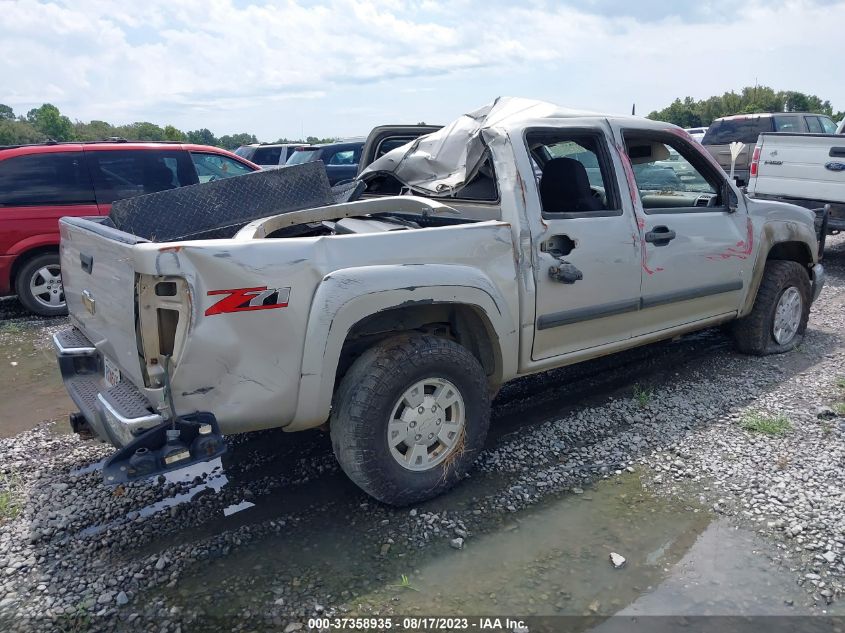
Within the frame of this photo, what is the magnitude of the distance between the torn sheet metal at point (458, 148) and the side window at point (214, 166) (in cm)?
413

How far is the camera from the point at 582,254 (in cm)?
385

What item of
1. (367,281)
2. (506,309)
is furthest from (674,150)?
(367,281)

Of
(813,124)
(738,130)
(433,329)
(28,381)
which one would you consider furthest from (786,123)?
(28,381)

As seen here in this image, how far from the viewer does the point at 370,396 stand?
3107 mm

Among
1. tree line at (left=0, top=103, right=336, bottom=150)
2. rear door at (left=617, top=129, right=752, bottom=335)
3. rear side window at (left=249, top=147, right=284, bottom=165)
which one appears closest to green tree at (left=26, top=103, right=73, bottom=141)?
tree line at (left=0, top=103, right=336, bottom=150)

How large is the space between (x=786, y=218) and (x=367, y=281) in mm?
3814

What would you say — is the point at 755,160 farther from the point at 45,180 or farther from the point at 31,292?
the point at 31,292

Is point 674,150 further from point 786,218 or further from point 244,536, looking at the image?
point 244,536

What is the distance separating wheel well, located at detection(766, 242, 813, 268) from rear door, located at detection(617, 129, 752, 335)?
2.39ft

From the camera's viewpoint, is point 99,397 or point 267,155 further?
point 267,155

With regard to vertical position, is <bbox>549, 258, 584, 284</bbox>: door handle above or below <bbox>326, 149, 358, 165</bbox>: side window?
below

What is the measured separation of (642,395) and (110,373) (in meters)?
3.28

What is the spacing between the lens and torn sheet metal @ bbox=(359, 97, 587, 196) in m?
3.94

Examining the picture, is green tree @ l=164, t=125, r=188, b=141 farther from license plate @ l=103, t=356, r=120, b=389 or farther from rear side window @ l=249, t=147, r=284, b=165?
license plate @ l=103, t=356, r=120, b=389
